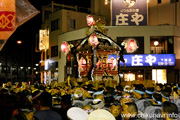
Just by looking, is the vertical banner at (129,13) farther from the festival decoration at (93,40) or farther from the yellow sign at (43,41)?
the yellow sign at (43,41)

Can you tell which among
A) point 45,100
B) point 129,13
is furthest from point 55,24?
point 45,100

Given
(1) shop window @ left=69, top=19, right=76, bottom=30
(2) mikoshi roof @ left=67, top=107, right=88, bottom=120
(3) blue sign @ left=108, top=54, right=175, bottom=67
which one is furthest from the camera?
(1) shop window @ left=69, top=19, right=76, bottom=30

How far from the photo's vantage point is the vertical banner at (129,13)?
29438mm

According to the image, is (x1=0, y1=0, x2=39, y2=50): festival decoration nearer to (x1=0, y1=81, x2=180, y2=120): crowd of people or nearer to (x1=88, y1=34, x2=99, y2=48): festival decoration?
(x1=0, y1=81, x2=180, y2=120): crowd of people

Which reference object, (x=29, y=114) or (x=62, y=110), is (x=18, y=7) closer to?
(x=62, y=110)

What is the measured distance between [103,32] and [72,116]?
1598cm

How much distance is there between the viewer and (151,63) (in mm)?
28609

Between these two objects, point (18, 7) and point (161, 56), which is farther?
point (161, 56)

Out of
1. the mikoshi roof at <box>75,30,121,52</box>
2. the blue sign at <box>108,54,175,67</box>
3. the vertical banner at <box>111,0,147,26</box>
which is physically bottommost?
the blue sign at <box>108,54,175,67</box>

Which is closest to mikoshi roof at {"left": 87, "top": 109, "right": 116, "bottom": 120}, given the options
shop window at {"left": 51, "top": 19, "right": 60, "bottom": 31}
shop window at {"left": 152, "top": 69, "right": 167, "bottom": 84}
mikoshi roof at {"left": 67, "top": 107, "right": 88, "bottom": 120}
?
mikoshi roof at {"left": 67, "top": 107, "right": 88, "bottom": 120}

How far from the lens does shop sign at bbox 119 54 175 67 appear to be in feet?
92.9

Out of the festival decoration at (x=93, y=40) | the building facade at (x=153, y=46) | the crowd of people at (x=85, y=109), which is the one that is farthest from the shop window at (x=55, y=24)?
the crowd of people at (x=85, y=109)

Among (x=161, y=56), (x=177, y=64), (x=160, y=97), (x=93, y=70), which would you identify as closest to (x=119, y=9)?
(x=161, y=56)

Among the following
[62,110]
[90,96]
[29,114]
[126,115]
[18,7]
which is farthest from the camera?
[90,96]
